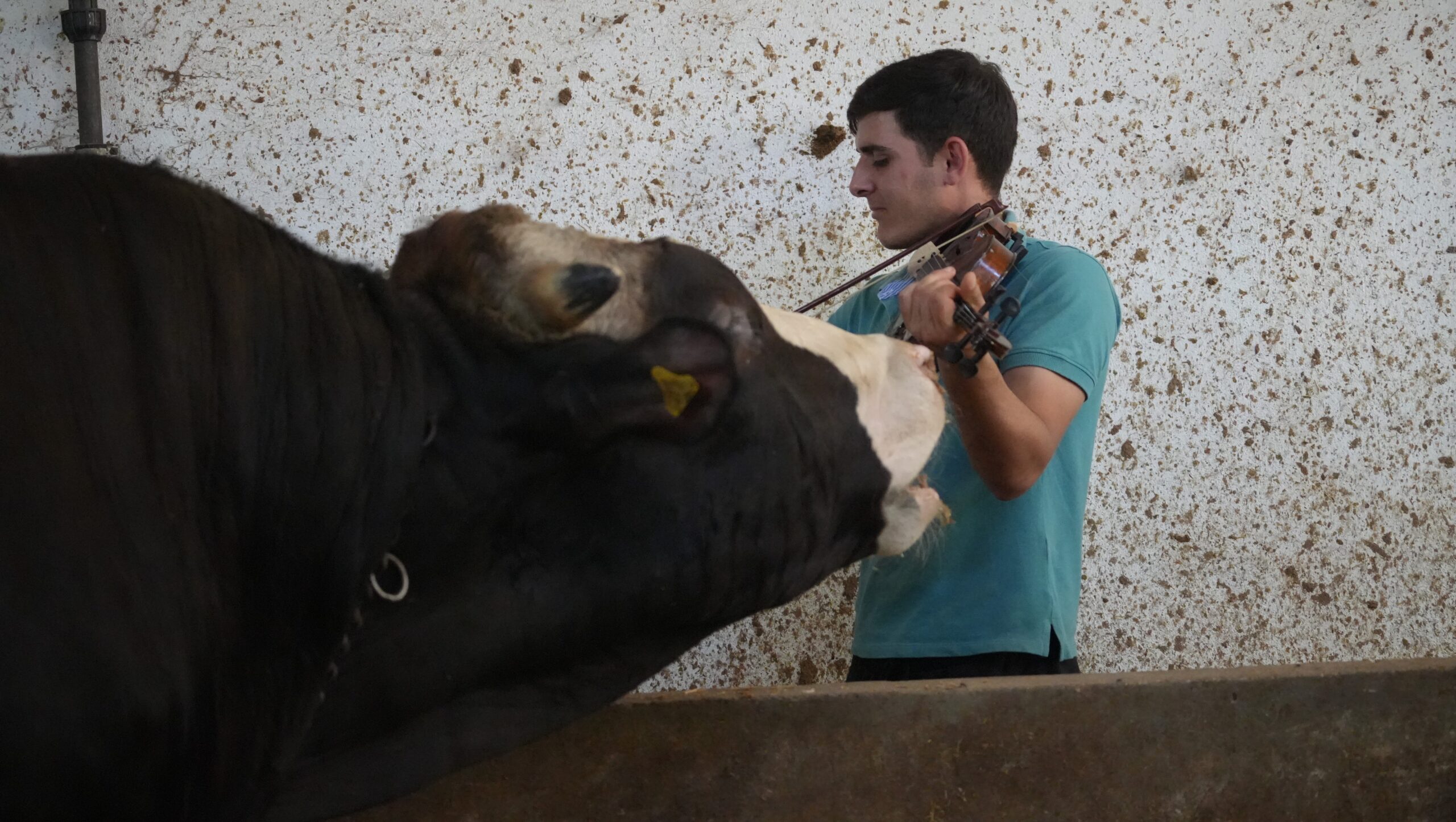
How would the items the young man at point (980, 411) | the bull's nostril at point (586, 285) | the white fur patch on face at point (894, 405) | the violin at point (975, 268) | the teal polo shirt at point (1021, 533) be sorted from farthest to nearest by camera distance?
1. the teal polo shirt at point (1021, 533)
2. the young man at point (980, 411)
3. the violin at point (975, 268)
4. the white fur patch on face at point (894, 405)
5. the bull's nostril at point (586, 285)

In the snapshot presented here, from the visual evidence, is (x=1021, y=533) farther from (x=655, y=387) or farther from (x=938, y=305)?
(x=655, y=387)

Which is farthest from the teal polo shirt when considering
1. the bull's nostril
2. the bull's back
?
the bull's back

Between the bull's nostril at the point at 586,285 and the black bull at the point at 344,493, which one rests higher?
the bull's nostril at the point at 586,285

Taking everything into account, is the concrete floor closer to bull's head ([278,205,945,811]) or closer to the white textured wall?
bull's head ([278,205,945,811])

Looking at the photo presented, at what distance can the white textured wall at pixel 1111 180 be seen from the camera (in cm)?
200

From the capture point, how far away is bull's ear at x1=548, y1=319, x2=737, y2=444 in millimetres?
908

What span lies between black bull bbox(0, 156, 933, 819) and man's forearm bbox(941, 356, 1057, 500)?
0.65 ft

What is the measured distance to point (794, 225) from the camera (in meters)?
2.07

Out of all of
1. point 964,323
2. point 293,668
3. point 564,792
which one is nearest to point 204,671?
point 293,668

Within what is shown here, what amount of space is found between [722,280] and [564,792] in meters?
0.61

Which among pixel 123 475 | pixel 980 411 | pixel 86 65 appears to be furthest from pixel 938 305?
pixel 86 65

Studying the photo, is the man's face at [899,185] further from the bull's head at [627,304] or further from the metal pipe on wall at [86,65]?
the metal pipe on wall at [86,65]

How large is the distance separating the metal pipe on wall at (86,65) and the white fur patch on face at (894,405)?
1346mm

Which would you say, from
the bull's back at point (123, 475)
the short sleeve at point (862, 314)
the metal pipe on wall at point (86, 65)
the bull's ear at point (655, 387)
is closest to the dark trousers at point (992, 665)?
the short sleeve at point (862, 314)
